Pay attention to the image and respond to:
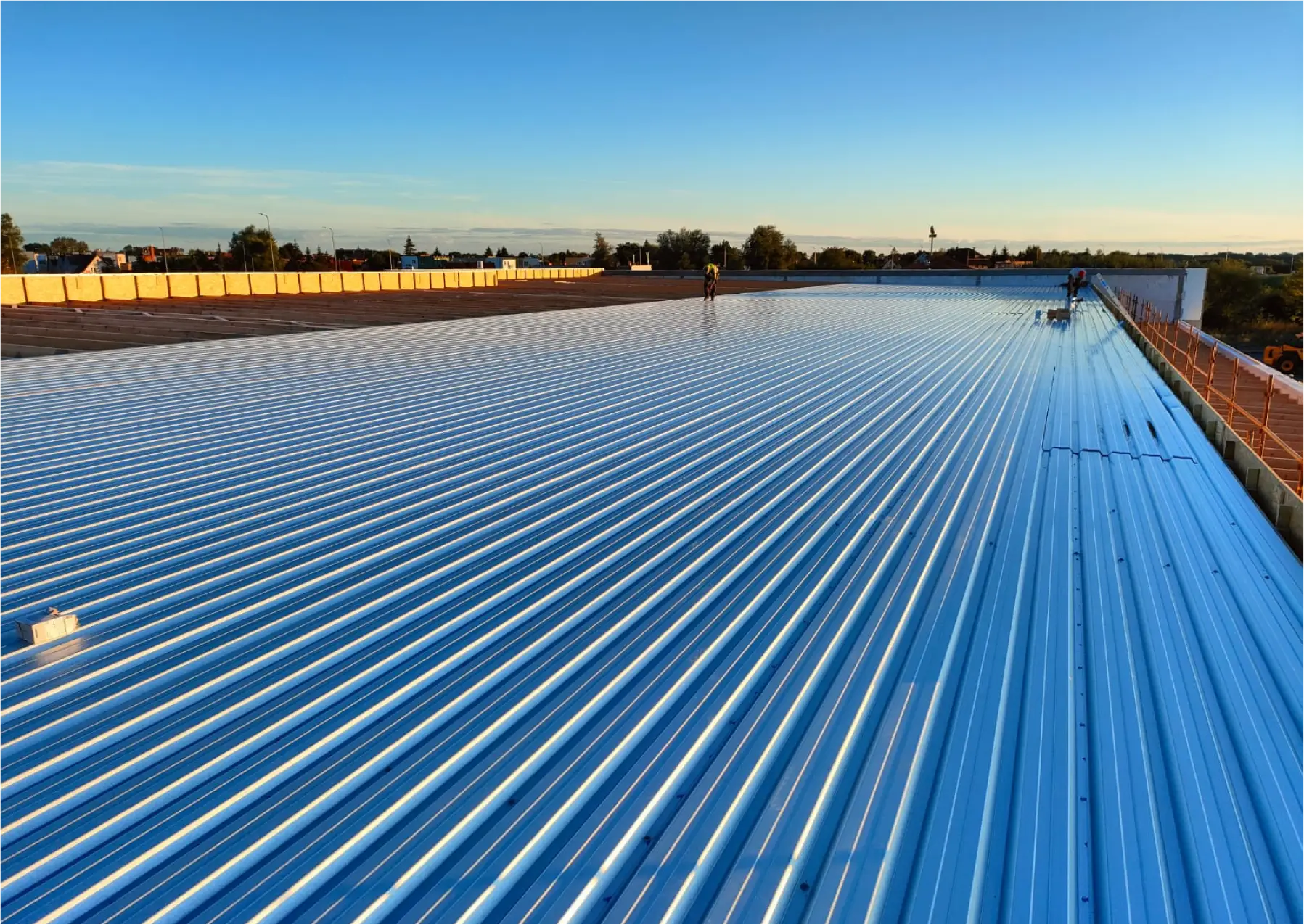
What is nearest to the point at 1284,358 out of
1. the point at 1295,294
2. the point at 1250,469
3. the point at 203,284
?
the point at 1250,469

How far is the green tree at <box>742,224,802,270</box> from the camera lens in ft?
323

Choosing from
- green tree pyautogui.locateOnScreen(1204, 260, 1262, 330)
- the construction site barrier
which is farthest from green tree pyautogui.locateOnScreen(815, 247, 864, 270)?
the construction site barrier

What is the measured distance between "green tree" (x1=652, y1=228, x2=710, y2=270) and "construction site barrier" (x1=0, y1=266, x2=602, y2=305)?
66274mm

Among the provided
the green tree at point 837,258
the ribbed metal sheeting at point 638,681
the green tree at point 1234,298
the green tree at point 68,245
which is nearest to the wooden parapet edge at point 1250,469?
the ribbed metal sheeting at point 638,681

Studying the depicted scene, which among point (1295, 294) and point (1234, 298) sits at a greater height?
point (1295, 294)

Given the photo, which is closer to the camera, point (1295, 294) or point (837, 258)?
point (1295, 294)

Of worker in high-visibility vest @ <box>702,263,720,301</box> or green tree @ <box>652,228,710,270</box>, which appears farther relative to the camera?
green tree @ <box>652,228,710,270</box>

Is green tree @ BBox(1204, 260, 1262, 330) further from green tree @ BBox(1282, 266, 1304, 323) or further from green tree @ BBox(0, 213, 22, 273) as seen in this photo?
green tree @ BBox(0, 213, 22, 273)

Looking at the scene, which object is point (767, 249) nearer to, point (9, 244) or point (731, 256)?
point (731, 256)

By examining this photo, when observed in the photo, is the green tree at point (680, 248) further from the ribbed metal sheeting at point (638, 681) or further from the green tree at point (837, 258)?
the ribbed metal sheeting at point (638, 681)

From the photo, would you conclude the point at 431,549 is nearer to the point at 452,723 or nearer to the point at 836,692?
the point at 452,723

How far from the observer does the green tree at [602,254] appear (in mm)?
103688

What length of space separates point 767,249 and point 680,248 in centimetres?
1425

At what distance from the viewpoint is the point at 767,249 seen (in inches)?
3939
